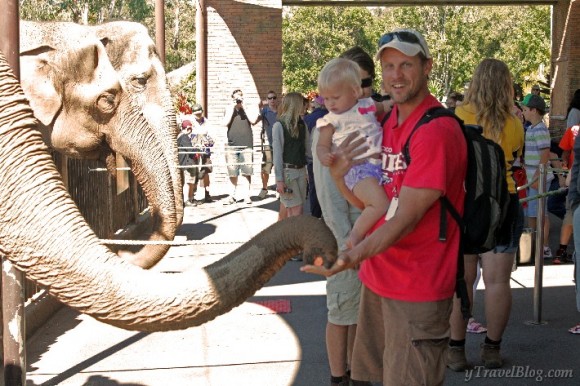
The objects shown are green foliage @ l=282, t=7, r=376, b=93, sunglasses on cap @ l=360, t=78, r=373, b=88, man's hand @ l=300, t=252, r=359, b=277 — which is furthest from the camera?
green foliage @ l=282, t=7, r=376, b=93

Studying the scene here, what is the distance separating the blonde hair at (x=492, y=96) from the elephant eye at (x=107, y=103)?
322 centimetres

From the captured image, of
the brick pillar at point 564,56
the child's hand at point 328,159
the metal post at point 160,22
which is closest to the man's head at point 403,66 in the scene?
the child's hand at point 328,159

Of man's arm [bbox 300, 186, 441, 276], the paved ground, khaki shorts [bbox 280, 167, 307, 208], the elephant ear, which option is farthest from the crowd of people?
khaki shorts [bbox 280, 167, 307, 208]

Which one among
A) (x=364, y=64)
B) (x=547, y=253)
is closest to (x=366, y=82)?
(x=364, y=64)

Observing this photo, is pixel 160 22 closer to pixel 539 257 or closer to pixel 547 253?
pixel 547 253

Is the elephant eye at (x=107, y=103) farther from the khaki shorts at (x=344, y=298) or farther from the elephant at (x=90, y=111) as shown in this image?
the khaki shorts at (x=344, y=298)

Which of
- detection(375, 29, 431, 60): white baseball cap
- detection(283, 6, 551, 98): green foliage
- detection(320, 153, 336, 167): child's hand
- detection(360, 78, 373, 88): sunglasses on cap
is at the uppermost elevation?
detection(283, 6, 551, 98): green foliage

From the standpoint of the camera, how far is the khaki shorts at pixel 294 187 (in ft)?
41.1

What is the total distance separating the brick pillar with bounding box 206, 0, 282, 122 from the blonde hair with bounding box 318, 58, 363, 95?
61.3 feet

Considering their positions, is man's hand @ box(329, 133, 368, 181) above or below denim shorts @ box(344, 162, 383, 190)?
above

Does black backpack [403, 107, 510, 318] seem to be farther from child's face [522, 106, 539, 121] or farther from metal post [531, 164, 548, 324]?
child's face [522, 106, 539, 121]

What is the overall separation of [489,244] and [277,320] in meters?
4.99

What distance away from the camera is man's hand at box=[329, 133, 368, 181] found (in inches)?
179

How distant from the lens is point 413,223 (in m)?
4.24
